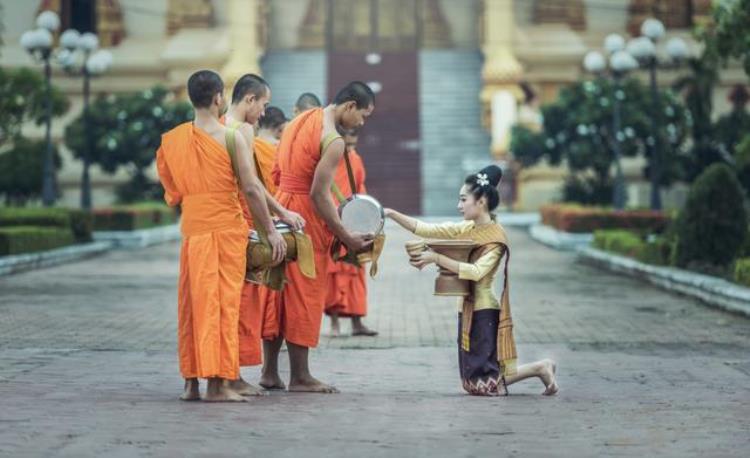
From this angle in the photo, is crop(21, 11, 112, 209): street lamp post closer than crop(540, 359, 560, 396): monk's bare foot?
No

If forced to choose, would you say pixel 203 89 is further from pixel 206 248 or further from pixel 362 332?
pixel 362 332

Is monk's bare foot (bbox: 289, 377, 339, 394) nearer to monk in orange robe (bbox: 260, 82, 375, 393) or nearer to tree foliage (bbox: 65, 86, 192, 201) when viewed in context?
monk in orange robe (bbox: 260, 82, 375, 393)

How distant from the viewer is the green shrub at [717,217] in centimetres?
1891

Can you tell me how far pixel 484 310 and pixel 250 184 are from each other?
156 cm

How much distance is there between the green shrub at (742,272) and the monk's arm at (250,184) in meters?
8.24

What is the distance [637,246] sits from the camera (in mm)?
22438

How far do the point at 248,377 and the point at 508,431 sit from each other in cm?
324

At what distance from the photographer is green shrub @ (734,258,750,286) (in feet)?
55.2

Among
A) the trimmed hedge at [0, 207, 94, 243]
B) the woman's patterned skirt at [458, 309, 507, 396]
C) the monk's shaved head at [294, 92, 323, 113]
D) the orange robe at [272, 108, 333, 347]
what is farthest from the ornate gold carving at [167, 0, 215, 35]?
the woman's patterned skirt at [458, 309, 507, 396]

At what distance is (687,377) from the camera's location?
36.5 feet

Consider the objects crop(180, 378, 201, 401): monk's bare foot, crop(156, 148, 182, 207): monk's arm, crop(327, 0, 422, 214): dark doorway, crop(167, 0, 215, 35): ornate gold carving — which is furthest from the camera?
crop(167, 0, 215, 35): ornate gold carving

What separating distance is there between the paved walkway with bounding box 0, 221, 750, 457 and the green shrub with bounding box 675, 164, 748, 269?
2.88 feet

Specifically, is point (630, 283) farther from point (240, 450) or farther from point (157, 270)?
point (240, 450)

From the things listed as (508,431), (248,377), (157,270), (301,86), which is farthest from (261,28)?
(508,431)
